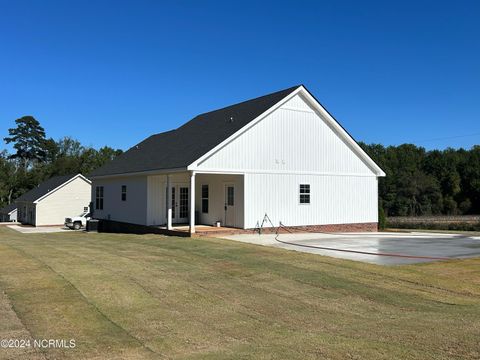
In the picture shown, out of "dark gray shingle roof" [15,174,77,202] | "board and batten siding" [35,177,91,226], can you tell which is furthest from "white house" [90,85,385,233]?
"dark gray shingle roof" [15,174,77,202]

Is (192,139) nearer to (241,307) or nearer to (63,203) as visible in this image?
(241,307)

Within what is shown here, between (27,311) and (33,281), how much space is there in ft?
7.69

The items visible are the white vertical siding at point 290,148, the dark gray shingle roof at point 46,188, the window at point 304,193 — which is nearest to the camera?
the white vertical siding at point 290,148

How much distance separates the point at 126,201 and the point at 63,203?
23.7m

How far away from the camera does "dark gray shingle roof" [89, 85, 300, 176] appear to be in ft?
69.5

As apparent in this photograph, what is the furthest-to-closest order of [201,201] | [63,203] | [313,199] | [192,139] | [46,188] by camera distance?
[46,188] < [63,203] < [201,201] < [192,139] < [313,199]

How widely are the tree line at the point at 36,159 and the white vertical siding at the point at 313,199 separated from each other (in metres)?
51.6

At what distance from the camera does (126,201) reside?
2619 centimetres

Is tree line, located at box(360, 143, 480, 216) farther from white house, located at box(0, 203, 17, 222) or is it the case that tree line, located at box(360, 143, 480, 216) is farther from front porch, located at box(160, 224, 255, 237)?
front porch, located at box(160, 224, 255, 237)

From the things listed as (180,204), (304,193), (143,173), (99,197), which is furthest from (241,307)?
(99,197)

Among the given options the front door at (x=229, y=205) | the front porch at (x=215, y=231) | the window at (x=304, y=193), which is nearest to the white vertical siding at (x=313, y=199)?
the window at (x=304, y=193)

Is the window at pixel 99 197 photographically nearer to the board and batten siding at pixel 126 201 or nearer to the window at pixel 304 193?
the board and batten siding at pixel 126 201

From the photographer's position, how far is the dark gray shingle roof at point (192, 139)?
21.2 m

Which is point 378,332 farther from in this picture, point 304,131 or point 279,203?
point 304,131
